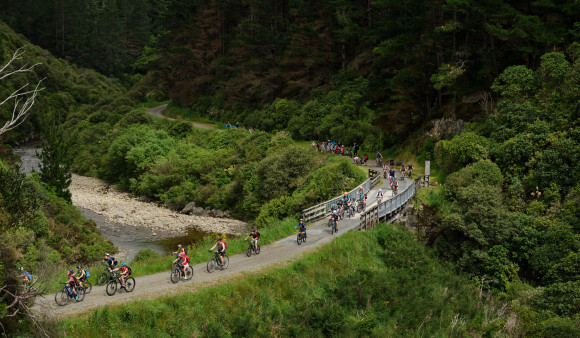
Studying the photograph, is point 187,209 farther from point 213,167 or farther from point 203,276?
point 203,276

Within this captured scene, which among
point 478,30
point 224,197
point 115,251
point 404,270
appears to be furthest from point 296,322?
point 478,30

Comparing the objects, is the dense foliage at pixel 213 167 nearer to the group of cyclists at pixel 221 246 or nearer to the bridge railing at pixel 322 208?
the bridge railing at pixel 322 208

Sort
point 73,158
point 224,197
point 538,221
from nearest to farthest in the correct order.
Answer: point 538,221, point 224,197, point 73,158

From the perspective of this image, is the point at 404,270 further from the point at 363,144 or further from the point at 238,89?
the point at 238,89

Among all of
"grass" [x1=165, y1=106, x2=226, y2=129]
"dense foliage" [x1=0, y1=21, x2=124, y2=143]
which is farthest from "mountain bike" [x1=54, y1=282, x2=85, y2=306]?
"dense foliage" [x1=0, y1=21, x2=124, y2=143]

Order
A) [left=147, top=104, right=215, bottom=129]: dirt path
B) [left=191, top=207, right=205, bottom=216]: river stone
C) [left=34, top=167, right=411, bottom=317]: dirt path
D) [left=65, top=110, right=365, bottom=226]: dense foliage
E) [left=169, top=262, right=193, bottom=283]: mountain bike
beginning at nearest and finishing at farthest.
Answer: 1. [left=34, top=167, right=411, bottom=317]: dirt path
2. [left=169, top=262, right=193, bottom=283]: mountain bike
3. [left=65, top=110, right=365, bottom=226]: dense foliage
4. [left=191, top=207, right=205, bottom=216]: river stone
5. [left=147, top=104, right=215, bottom=129]: dirt path

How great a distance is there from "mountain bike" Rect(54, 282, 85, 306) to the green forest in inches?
63.1

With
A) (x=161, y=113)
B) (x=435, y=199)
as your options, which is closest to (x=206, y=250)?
(x=435, y=199)

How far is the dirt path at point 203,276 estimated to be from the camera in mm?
17016

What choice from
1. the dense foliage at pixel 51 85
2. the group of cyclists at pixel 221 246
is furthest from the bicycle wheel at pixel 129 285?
the dense foliage at pixel 51 85

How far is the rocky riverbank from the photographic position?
39.3m

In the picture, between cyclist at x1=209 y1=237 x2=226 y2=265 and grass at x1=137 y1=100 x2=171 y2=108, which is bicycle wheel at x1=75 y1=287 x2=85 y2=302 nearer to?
cyclist at x1=209 y1=237 x2=226 y2=265

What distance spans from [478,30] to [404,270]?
938 inches

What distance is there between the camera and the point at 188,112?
76750mm
